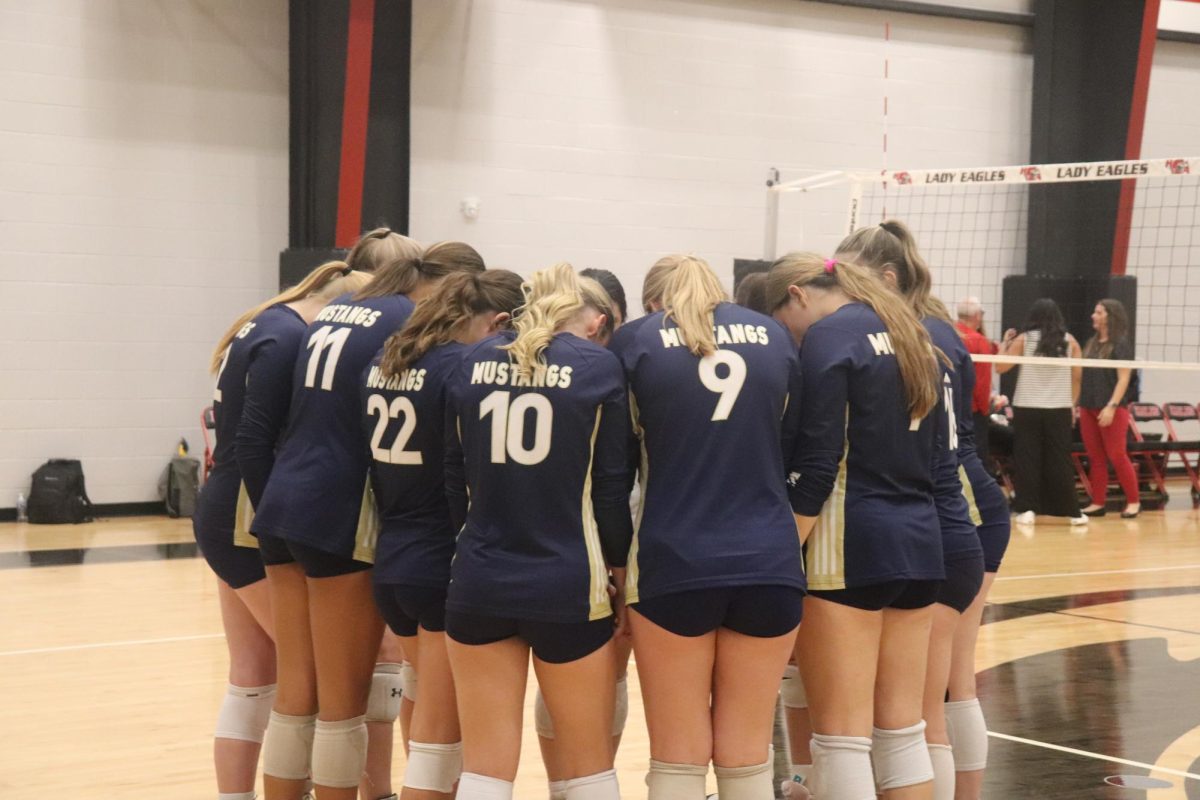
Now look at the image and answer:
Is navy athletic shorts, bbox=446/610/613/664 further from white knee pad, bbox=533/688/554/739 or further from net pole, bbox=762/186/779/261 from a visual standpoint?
net pole, bbox=762/186/779/261

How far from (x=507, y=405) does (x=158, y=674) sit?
3736mm

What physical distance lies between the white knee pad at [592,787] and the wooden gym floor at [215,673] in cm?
143

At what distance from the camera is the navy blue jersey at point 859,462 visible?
3305 mm

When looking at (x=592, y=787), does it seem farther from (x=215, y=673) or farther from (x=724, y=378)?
(x=215, y=673)

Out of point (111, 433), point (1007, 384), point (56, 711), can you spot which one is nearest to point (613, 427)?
point (56, 711)

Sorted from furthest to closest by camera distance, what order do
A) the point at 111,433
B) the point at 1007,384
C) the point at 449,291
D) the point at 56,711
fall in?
the point at 1007,384
the point at 111,433
the point at 56,711
the point at 449,291

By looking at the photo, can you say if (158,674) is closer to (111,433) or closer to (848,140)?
(111,433)

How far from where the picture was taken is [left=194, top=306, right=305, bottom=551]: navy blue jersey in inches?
143

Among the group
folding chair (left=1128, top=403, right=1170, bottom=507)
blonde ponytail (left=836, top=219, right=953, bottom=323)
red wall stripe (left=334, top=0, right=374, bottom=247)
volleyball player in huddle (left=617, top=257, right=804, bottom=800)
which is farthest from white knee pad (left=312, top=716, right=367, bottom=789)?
folding chair (left=1128, top=403, right=1170, bottom=507)

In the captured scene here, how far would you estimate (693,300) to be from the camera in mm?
3221

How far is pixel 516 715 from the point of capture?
3164mm

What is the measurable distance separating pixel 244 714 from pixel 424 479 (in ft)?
3.43

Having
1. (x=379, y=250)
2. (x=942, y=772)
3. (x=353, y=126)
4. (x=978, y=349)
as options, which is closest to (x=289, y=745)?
(x=379, y=250)

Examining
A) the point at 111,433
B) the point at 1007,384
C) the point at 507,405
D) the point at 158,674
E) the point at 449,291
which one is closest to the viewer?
the point at 507,405
